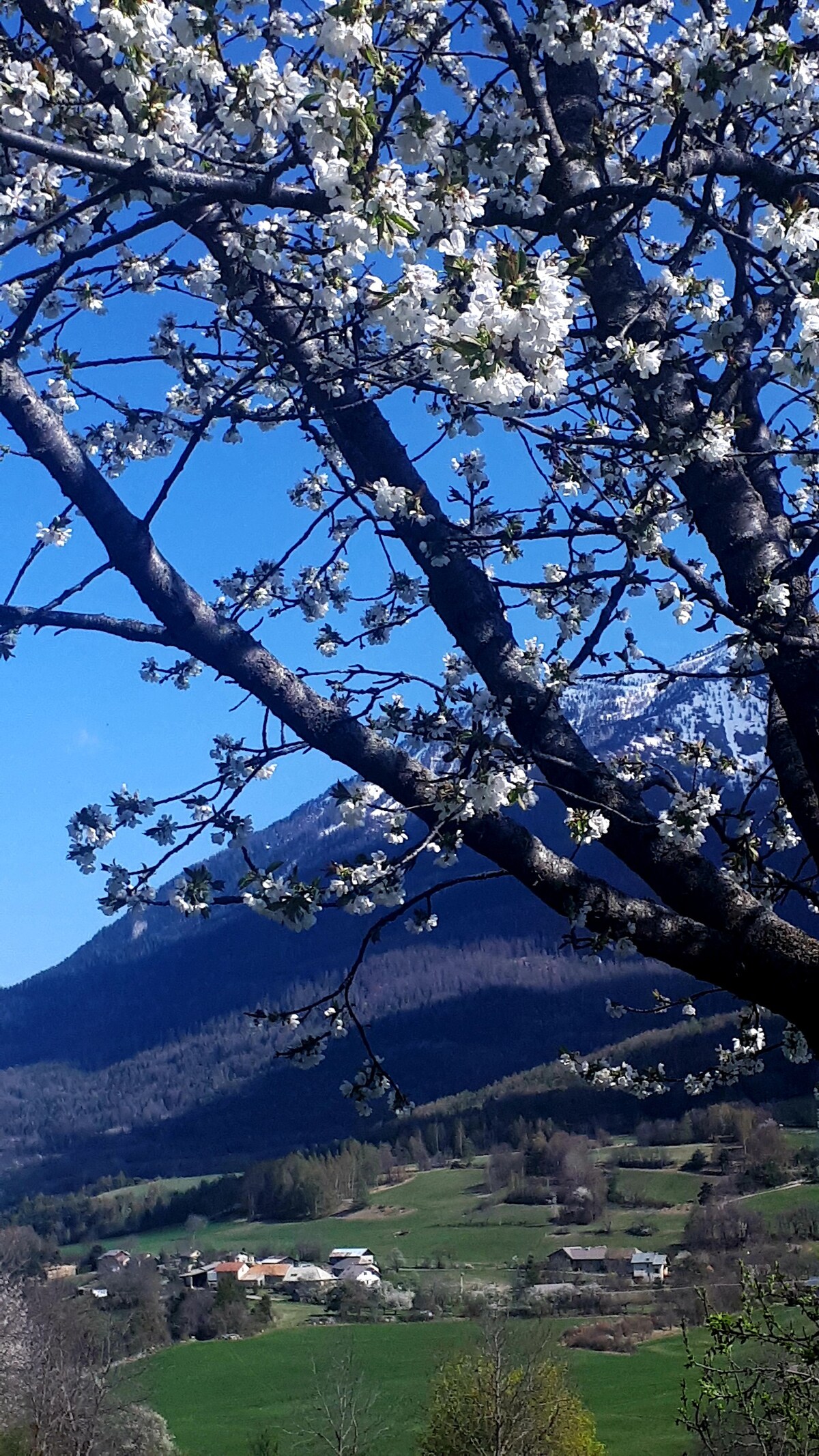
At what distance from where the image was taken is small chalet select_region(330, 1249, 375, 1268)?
206 feet

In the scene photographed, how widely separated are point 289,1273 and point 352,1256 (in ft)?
14.7

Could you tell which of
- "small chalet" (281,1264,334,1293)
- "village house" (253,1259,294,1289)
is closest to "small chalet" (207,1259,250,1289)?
"village house" (253,1259,294,1289)

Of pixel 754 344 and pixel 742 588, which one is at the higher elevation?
pixel 754 344

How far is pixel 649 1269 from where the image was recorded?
5044 cm

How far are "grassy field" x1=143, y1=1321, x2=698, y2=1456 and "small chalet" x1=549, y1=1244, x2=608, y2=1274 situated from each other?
314 inches

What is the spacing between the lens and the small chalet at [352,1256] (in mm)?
62719

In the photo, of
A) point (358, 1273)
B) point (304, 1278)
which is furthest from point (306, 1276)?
point (358, 1273)

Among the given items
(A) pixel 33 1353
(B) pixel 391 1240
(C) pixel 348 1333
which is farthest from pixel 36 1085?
(A) pixel 33 1353

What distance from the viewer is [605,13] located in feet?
11.6

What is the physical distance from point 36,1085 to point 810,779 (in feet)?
A: 595

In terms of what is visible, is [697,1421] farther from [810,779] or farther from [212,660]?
[212,660]

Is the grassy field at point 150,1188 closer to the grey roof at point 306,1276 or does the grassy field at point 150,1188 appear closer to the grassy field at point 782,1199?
the grey roof at point 306,1276

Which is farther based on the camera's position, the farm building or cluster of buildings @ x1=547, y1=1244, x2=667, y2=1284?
the farm building

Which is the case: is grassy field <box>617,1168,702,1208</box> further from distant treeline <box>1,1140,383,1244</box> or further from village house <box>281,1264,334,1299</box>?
distant treeline <box>1,1140,383,1244</box>
